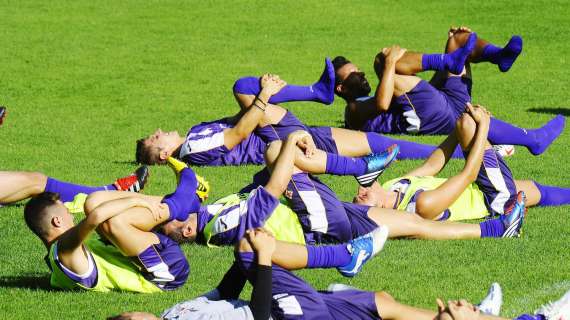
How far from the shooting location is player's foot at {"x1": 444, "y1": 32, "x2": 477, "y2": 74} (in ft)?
41.6

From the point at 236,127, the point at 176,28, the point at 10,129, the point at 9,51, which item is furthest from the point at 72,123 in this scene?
the point at 176,28

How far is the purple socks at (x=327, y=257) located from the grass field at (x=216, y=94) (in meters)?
0.85

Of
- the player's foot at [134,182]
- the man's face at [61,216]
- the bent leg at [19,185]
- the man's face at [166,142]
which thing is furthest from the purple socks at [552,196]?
the bent leg at [19,185]

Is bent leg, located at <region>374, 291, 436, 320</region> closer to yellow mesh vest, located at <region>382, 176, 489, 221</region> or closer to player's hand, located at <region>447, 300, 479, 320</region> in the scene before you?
player's hand, located at <region>447, 300, 479, 320</region>

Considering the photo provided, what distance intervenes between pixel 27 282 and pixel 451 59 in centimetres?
613

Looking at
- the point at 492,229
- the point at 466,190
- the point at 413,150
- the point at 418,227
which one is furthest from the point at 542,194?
the point at 413,150

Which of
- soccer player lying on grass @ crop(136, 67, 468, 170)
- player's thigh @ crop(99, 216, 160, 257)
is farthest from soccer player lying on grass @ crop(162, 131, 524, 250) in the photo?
soccer player lying on grass @ crop(136, 67, 468, 170)

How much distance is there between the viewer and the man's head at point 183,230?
8.98 meters

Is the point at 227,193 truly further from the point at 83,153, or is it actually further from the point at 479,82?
the point at 479,82

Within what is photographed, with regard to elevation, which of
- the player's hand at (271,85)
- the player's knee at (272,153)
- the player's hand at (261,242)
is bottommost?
the player's hand at (271,85)

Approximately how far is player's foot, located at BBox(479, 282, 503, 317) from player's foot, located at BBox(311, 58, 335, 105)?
16.4ft

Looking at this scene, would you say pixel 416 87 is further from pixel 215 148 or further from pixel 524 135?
pixel 215 148

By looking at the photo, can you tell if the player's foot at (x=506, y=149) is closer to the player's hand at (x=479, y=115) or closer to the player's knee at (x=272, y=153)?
the player's hand at (x=479, y=115)

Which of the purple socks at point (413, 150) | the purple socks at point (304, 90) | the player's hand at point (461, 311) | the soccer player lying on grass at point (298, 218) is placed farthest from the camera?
the purple socks at point (413, 150)
